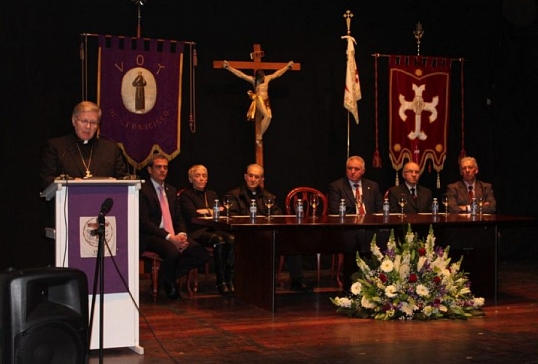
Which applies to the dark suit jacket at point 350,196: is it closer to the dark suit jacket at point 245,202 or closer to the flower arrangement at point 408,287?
the dark suit jacket at point 245,202

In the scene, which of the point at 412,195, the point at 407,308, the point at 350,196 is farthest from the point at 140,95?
the point at 407,308

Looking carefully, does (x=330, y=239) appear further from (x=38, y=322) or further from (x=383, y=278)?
(x=38, y=322)

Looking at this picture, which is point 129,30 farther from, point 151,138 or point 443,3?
point 443,3

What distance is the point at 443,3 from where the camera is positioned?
32.3 ft

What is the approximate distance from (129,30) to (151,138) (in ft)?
3.45

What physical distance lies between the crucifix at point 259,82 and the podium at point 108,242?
3.79m

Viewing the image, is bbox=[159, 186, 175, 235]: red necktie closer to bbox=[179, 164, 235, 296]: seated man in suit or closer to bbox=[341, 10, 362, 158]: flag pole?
bbox=[179, 164, 235, 296]: seated man in suit

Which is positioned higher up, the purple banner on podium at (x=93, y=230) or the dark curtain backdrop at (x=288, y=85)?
the dark curtain backdrop at (x=288, y=85)

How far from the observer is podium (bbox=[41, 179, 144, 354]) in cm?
468

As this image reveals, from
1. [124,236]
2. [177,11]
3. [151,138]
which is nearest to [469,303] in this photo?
[124,236]

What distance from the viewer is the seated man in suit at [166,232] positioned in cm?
703

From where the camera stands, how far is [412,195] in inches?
325

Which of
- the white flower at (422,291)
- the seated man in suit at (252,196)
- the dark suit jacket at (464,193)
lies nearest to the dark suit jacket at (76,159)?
the white flower at (422,291)

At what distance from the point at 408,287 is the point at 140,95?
3.43 meters
